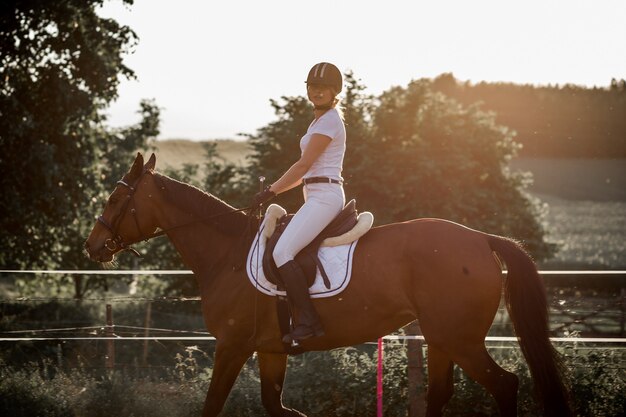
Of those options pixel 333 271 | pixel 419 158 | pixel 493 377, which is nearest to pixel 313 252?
pixel 333 271

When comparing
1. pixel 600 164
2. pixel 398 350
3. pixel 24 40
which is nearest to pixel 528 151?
pixel 600 164

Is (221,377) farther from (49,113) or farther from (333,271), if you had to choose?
(49,113)

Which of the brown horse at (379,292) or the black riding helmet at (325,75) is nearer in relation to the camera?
the brown horse at (379,292)

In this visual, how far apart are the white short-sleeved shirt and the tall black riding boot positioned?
0.82 m

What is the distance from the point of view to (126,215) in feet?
23.8

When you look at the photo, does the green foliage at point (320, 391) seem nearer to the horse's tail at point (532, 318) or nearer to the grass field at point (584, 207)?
the horse's tail at point (532, 318)

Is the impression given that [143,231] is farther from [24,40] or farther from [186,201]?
[24,40]

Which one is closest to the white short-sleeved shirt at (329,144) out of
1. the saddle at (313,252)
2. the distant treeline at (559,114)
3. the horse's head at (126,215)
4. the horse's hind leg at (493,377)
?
the saddle at (313,252)

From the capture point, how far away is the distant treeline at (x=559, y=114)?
24.6 meters

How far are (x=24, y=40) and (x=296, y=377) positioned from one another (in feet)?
50.9

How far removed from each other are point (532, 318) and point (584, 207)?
1734 inches

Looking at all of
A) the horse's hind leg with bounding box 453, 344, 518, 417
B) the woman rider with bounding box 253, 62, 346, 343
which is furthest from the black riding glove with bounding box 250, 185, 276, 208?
the horse's hind leg with bounding box 453, 344, 518, 417

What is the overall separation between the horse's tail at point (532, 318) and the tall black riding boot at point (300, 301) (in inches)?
61.7

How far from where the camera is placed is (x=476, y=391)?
8.49 m
